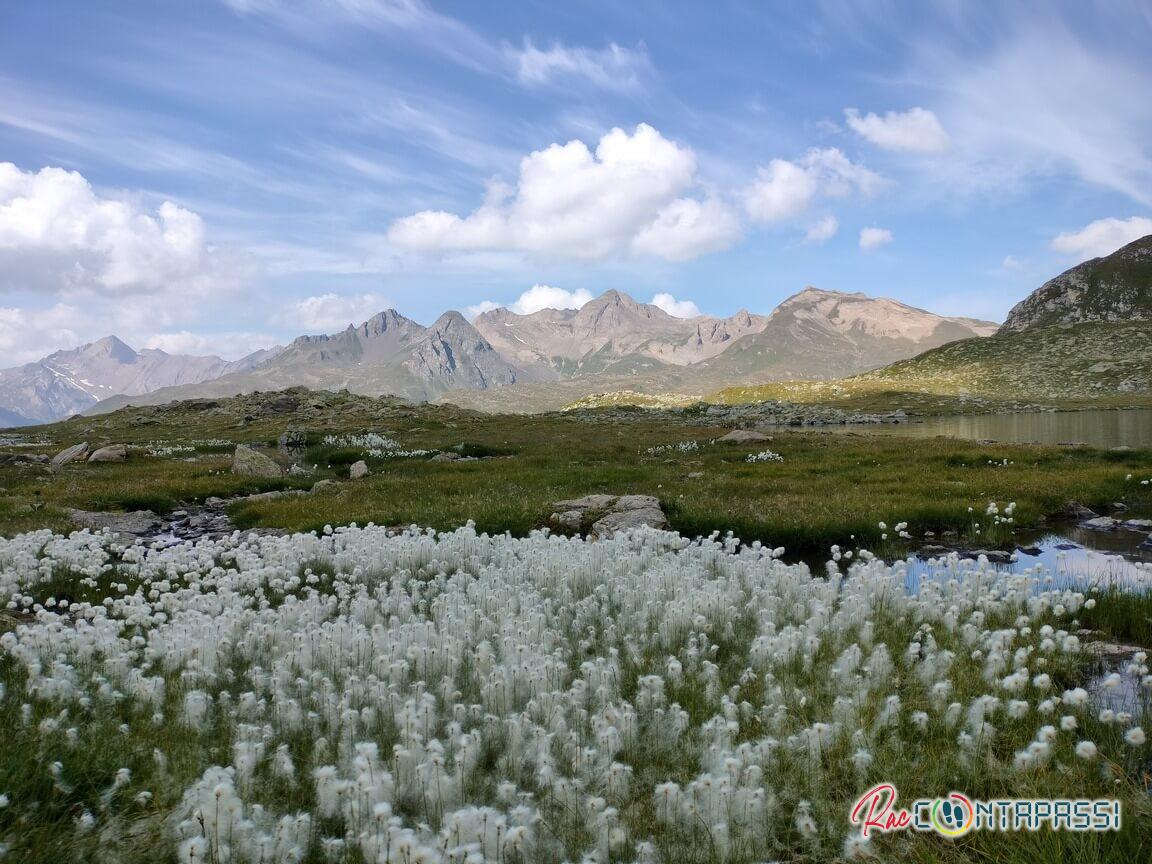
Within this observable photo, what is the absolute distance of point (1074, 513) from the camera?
1711 cm

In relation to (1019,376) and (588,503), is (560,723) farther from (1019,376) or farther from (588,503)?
(1019,376)

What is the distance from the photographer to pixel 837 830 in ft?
14.6

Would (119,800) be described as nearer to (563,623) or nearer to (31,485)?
(563,623)

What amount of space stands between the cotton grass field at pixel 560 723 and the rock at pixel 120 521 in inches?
293

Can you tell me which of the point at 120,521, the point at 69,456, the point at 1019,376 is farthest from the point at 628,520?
the point at 1019,376

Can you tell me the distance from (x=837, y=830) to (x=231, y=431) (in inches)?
2547

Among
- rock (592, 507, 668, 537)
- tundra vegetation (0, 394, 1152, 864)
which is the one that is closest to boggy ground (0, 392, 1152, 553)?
rock (592, 507, 668, 537)

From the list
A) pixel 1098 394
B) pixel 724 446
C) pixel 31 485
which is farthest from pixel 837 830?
pixel 1098 394

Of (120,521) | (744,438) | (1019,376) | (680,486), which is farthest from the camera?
(1019,376)

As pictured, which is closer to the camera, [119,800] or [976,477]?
[119,800]

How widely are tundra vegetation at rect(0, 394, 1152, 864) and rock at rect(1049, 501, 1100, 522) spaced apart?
→ 6954 mm

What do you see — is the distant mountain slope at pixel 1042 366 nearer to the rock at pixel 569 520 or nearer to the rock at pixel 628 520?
the rock at pixel 628 520

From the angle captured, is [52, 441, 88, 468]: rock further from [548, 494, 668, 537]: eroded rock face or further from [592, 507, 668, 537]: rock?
[592, 507, 668, 537]: rock

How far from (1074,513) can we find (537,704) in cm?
1712
